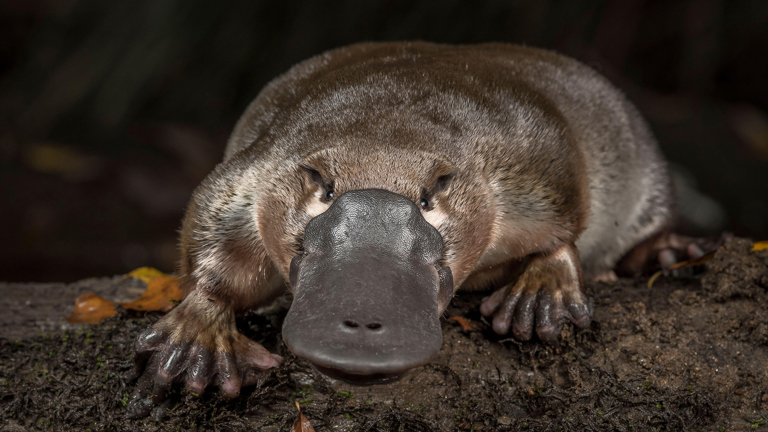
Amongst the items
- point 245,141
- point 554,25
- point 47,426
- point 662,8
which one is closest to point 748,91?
point 662,8

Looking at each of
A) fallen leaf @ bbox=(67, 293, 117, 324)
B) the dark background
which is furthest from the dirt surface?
the dark background

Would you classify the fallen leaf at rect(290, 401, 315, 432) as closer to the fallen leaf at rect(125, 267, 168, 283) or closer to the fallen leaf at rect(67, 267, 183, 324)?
the fallen leaf at rect(67, 267, 183, 324)

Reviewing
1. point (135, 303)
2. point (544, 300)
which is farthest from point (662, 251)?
point (135, 303)

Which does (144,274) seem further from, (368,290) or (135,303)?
(368,290)

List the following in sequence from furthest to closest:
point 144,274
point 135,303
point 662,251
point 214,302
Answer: point 662,251, point 144,274, point 135,303, point 214,302

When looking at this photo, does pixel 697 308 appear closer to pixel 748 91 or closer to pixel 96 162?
pixel 96 162

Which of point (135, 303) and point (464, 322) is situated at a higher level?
point (464, 322)
